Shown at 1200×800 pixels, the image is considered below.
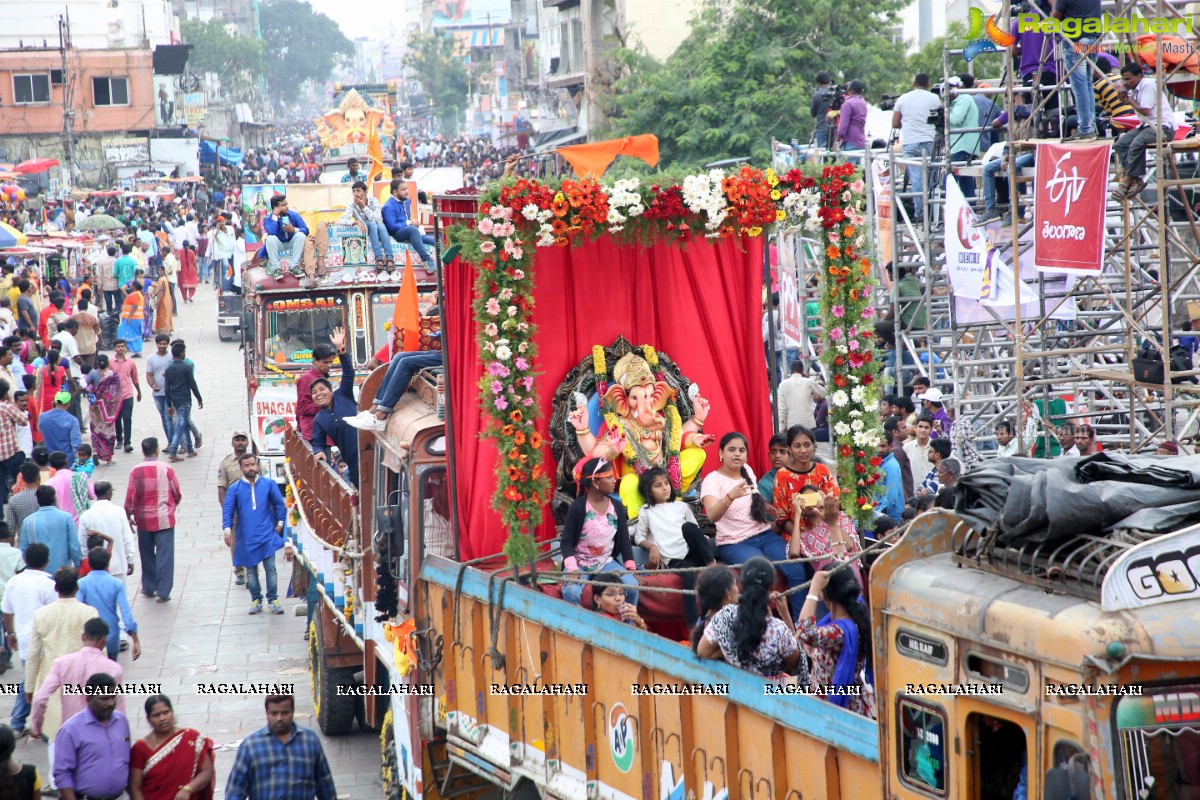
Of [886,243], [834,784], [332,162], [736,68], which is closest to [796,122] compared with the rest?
[736,68]

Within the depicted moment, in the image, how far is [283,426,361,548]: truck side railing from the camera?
33.5 feet

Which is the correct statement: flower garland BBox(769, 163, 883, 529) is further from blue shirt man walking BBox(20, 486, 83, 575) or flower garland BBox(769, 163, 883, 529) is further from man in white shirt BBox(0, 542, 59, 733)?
blue shirt man walking BBox(20, 486, 83, 575)

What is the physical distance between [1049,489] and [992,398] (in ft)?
27.7

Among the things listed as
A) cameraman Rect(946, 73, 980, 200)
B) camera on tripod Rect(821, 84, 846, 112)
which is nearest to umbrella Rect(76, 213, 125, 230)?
camera on tripod Rect(821, 84, 846, 112)

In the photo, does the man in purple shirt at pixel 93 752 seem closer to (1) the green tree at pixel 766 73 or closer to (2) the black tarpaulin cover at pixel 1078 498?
(2) the black tarpaulin cover at pixel 1078 498

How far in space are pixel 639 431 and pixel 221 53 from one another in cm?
10369

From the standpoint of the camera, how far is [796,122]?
2858 cm

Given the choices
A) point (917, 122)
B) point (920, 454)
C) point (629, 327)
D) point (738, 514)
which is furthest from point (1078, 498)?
point (917, 122)

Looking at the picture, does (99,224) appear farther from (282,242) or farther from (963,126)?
(963,126)

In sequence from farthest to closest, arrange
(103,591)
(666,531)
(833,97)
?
(833,97)
(103,591)
(666,531)

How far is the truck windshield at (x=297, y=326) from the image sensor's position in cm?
1583

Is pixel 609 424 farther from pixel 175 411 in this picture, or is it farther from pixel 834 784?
pixel 175 411

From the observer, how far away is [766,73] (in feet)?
93.7

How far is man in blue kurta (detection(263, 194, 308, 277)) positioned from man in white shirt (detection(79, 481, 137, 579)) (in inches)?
170
